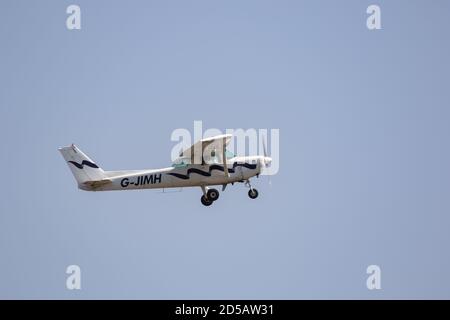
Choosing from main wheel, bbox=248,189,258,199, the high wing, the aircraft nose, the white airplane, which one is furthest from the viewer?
the aircraft nose

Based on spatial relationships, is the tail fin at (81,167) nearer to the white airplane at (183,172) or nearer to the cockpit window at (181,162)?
the white airplane at (183,172)

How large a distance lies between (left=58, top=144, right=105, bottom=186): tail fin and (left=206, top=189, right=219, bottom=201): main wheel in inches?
164

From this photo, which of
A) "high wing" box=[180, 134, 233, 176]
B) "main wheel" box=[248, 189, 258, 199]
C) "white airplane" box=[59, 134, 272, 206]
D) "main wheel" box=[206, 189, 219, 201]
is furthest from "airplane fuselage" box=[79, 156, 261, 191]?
"main wheel" box=[248, 189, 258, 199]

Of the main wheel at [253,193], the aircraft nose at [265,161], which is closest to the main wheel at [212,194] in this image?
the main wheel at [253,193]

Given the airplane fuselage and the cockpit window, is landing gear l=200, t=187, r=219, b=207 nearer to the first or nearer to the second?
the airplane fuselage

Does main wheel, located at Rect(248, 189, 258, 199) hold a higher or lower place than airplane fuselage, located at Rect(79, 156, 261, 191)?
lower

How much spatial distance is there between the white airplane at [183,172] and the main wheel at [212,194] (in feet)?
1.16

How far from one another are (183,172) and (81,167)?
3940 mm

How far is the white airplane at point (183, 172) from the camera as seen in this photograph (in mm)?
41438

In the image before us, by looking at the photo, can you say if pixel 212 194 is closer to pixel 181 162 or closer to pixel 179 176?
pixel 179 176

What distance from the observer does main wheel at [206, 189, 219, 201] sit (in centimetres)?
4225

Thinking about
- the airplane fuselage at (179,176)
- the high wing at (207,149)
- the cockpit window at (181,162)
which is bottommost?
Answer: the airplane fuselage at (179,176)
